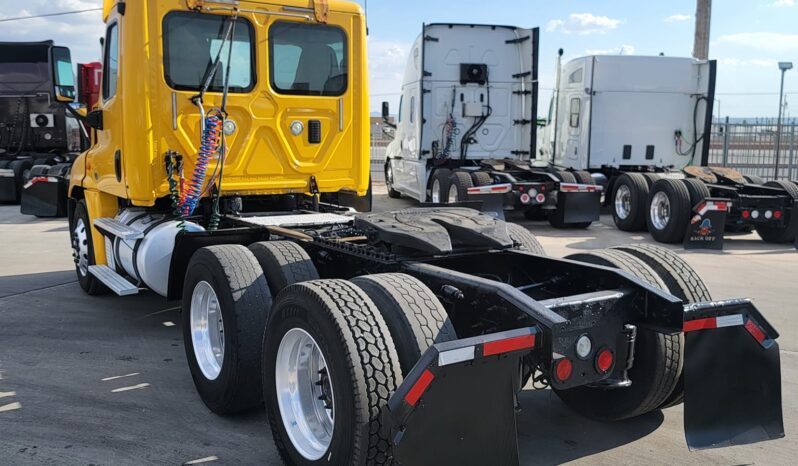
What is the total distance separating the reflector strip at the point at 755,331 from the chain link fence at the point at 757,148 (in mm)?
16813

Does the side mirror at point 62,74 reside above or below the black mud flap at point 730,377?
above

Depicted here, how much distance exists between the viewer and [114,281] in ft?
19.1

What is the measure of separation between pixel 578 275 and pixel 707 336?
2.41 ft

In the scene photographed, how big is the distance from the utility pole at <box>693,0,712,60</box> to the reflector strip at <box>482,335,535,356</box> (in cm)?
1902

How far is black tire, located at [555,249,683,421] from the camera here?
3391 millimetres

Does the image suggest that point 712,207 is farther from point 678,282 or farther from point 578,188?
point 678,282


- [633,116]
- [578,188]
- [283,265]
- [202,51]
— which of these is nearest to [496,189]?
[578,188]

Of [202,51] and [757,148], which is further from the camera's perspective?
[757,148]

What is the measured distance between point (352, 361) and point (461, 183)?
1025 centimetres

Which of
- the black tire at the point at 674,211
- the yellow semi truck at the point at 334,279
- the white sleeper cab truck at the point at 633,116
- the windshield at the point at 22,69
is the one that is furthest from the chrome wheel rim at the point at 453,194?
the windshield at the point at 22,69

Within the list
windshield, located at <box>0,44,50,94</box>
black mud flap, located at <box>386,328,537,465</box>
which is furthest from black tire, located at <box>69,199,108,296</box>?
windshield, located at <box>0,44,50,94</box>

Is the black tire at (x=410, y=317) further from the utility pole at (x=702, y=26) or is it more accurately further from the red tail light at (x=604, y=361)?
the utility pole at (x=702, y=26)

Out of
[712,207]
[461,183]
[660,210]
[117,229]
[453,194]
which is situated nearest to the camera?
[117,229]

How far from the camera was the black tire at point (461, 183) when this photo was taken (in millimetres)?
12617
